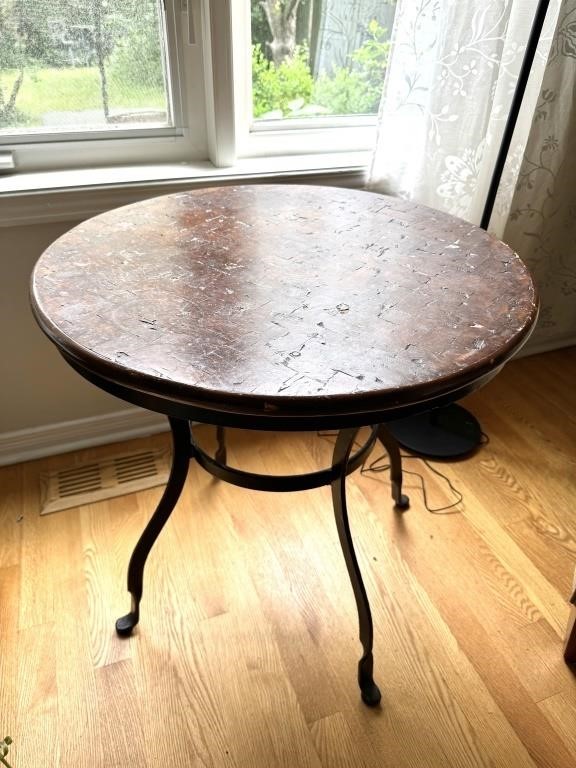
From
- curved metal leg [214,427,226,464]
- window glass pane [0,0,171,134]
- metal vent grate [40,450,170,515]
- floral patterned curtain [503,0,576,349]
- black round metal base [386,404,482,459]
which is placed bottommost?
metal vent grate [40,450,170,515]

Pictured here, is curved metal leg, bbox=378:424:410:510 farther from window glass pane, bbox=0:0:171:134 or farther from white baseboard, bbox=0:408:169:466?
window glass pane, bbox=0:0:171:134

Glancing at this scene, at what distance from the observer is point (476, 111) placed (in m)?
1.51

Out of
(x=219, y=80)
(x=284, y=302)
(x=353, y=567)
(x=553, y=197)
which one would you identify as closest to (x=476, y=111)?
(x=553, y=197)

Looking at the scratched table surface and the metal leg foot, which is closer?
the scratched table surface

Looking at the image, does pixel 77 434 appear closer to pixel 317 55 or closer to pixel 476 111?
pixel 317 55

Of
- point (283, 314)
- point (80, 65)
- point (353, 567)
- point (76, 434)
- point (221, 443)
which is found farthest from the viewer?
point (76, 434)

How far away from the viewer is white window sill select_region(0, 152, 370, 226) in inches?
53.1

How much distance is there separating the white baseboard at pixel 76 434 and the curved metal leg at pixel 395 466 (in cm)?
72

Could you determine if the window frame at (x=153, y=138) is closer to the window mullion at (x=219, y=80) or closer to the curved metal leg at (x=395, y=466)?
the window mullion at (x=219, y=80)

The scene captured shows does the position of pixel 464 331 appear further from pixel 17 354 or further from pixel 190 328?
pixel 17 354

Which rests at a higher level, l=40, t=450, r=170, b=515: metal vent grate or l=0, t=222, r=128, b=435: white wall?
l=0, t=222, r=128, b=435: white wall

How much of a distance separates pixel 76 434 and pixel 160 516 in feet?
2.25

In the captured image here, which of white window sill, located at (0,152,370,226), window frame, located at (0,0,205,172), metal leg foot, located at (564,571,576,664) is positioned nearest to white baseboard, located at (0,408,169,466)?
white window sill, located at (0,152,370,226)

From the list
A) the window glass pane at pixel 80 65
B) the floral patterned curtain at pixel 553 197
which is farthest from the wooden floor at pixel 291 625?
the window glass pane at pixel 80 65
